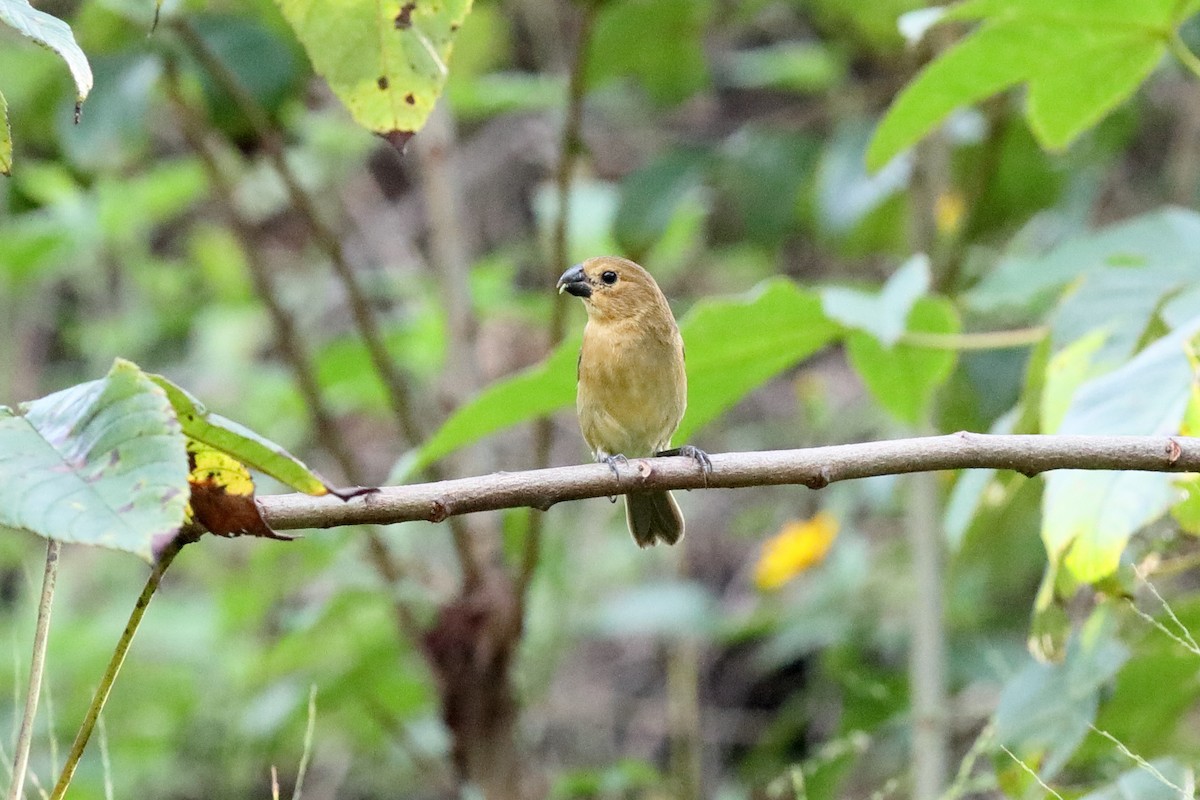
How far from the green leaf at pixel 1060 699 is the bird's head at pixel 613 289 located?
1403mm

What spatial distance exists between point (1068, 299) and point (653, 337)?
124 centimetres

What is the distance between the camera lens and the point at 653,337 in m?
3.23

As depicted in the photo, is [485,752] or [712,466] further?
[485,752]

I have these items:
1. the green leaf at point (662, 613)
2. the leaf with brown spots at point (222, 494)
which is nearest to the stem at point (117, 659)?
the leaf with brown spots at point (222, 494)

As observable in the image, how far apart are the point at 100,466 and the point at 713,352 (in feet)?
4.39

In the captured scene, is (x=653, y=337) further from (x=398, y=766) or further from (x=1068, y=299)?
(x=398, y=766)

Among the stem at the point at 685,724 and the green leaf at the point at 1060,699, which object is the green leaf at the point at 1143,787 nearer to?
the green leaf at the point at 1060,699

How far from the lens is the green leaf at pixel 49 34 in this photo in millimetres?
1095

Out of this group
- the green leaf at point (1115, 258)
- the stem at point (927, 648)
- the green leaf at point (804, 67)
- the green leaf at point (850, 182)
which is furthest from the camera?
the green leaf at point (804, 67)

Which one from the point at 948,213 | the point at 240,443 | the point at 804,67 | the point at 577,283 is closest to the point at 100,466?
the point at 240,443

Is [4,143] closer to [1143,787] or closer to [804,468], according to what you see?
[804,468]

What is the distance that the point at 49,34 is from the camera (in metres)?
1.12

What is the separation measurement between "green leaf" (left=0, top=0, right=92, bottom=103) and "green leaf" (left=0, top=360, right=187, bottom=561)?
9.4 inches

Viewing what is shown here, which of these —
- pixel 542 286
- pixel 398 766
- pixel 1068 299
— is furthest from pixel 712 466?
pixel 542 286
